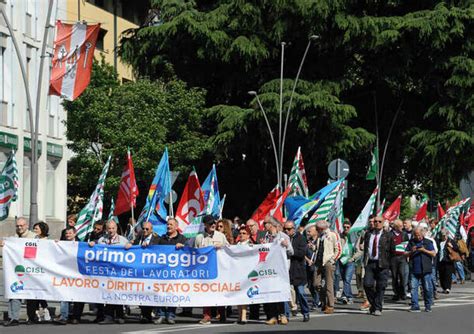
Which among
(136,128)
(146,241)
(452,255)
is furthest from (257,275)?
(136,128)

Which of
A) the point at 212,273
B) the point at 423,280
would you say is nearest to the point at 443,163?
the point at 423,280

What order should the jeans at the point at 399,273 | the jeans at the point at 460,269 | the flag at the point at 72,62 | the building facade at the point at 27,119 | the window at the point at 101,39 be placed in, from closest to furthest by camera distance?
the jeans at the point at 399,273 → the flag at the point at 72,62 → the jeans at the point at 460,269 → the building facade at the point at 27,119 → the window at the point at 101,39

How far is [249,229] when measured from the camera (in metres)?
19.6

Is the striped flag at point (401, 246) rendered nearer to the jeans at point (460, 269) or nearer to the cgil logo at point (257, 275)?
the cgil logo at point (257, 275)

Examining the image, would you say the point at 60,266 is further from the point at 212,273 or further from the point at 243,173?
the point at 243,173

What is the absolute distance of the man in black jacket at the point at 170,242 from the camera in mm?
18266

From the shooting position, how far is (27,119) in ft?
139

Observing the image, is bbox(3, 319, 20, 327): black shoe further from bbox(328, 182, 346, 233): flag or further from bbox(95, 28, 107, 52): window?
bbox(95, 28, 107, 52): window

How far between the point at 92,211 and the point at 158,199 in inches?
49.5

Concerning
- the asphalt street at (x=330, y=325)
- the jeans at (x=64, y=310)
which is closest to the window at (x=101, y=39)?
the asphalt street at (x=330, y=325)

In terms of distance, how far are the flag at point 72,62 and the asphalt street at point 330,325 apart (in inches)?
372

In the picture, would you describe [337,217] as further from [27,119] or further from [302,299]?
[27,119]

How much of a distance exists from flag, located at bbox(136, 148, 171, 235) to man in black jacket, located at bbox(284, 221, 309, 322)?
3.06 m

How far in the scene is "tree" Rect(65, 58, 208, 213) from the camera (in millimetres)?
43000
